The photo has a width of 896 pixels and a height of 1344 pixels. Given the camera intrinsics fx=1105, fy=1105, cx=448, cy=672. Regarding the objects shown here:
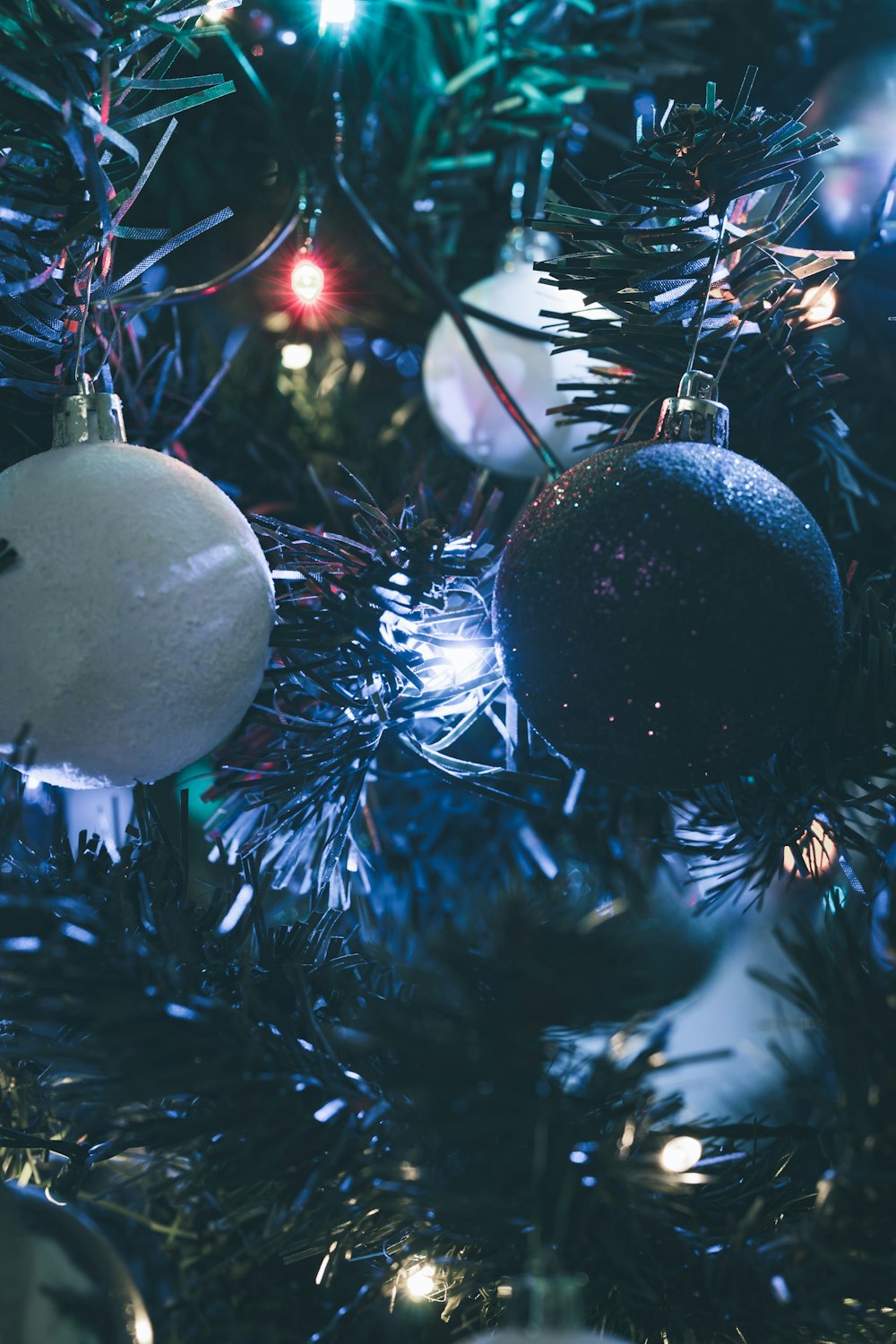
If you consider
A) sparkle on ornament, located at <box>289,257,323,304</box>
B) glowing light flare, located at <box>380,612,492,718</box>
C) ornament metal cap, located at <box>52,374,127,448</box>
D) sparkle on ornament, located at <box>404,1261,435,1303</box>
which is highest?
sparkle on ornament, located at <box>289,257,323,304</box>

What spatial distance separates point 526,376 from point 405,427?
20 cm

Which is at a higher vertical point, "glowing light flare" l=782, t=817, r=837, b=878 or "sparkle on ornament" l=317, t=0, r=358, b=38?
"sparkle on ornament" l=317, t=0, r=358, b=38

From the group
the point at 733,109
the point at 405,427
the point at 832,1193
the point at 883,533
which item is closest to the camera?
the point at 832,1193

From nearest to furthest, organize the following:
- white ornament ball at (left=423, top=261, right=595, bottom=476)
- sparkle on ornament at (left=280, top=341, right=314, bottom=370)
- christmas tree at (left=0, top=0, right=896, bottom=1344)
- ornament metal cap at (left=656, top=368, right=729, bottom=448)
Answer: christmas tree at (left=0, top=0, right=896, bottom=1344) < ornament metal cap at (left=656, top=368, right=729, bottom=448) < white ornament ball at (left=423, top=261, right=595, bottom=476) < sparkle on ornament at (left=280, top=341, right=314, bottom=370)

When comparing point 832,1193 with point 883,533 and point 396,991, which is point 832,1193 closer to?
point 396,991

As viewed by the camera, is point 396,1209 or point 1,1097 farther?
point 1,1097

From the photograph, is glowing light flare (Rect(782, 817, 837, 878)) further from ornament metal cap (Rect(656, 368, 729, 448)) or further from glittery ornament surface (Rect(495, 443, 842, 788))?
ornament metal cap (Rect(656, 368, 729, 448))

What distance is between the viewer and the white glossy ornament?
16.5 inches

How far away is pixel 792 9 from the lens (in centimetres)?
76

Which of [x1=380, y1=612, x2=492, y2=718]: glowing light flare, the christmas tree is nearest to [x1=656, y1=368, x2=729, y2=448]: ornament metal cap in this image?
the christmas tree

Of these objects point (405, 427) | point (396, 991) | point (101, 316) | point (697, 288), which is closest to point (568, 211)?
point (697, 288)

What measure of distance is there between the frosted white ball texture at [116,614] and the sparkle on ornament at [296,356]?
385 mm

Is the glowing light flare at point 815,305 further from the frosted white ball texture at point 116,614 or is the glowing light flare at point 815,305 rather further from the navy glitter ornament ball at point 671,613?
the frosted white ball texture at point 116,614

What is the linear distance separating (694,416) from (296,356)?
1.46 feet
